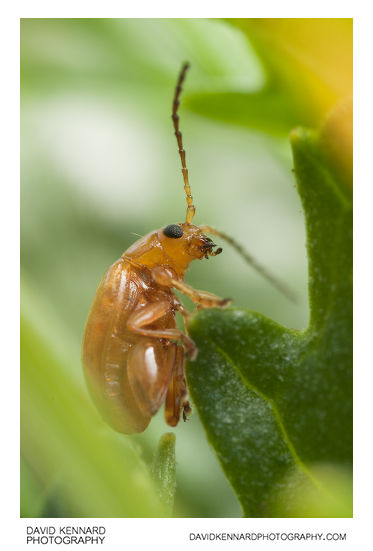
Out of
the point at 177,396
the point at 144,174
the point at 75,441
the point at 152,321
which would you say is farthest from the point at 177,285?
the point at 144,174

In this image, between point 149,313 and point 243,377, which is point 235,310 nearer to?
point 243,377

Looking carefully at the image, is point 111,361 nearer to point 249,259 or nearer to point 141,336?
point 141,336

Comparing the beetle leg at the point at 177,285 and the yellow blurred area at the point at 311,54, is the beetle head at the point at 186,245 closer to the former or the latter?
the beetle leg at the point at 177,285

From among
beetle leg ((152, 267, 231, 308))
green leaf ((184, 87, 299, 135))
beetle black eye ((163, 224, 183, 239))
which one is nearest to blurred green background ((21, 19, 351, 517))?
green leaf ((184, 87, 299, 135))
